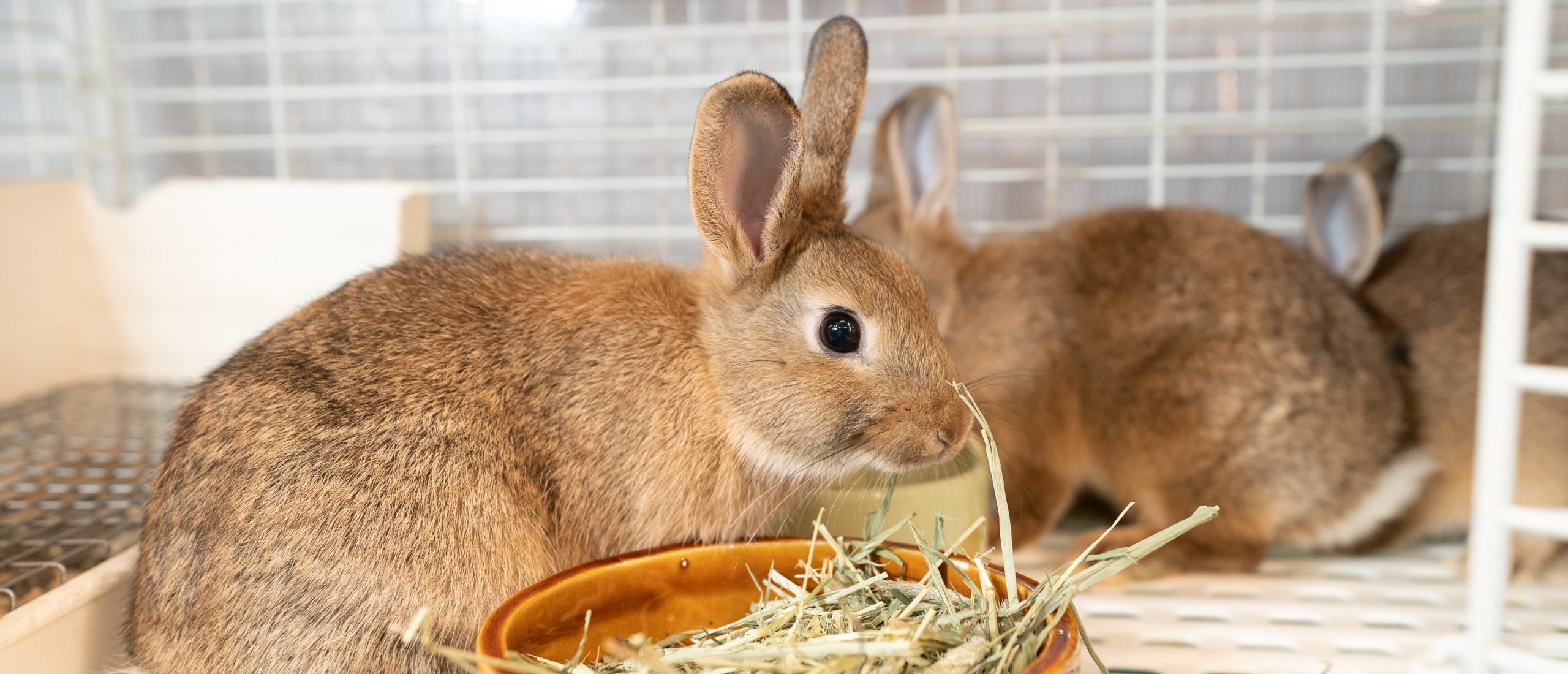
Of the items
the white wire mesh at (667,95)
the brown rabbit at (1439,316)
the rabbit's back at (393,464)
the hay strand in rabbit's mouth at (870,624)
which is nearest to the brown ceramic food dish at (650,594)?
the hay strand in rabbit's mouth at (870,624)

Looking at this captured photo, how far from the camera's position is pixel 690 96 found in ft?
9.29

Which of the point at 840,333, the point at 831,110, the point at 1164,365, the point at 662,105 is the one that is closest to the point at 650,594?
the point at 840,333

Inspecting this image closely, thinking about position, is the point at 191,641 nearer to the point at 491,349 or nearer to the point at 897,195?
the point at 491,349

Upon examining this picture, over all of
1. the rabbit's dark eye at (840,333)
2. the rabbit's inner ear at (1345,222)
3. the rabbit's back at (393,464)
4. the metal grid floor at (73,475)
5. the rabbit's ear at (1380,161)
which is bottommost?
the metal grid floor at (73,475)

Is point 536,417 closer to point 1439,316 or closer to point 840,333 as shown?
point 840,333

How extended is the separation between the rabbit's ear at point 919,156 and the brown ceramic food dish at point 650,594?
108 cm

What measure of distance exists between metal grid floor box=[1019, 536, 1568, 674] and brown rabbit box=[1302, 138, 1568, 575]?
181mm

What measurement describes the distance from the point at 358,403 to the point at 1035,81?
1812 millimetres

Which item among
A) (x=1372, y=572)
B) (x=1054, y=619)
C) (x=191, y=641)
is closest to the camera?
(x=1054, y=619)

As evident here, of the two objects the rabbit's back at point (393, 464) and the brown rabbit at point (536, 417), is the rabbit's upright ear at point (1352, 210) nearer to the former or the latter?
the brown rabbit at point (536, 417)

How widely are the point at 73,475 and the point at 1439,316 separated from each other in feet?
9.51

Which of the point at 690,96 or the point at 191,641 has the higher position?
the point at 690,96

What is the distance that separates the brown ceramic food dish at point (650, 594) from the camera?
54.4 inches

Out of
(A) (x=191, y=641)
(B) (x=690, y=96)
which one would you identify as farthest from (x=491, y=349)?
(B) (x=690, y=96)
